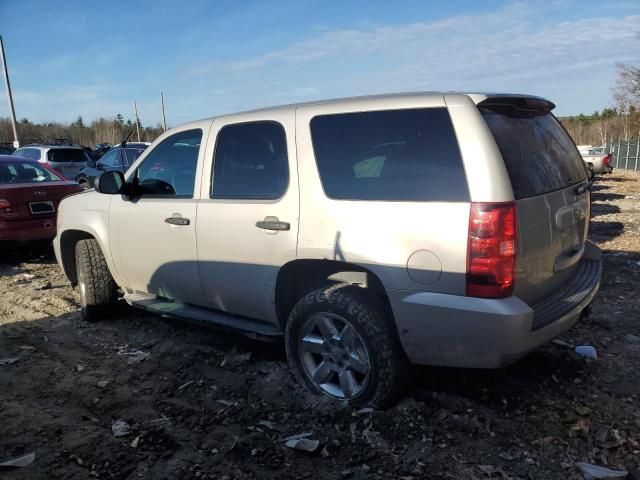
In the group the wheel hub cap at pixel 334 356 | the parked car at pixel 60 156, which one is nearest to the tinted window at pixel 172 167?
the wheel hub cap at pixel 334 356

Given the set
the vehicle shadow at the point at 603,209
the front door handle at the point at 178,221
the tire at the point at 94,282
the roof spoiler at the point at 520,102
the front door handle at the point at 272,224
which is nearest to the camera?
the roof spoiler at the point at 520,102

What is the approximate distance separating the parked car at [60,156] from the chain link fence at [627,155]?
84.9 feet

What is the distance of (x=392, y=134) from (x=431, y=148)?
28 cm

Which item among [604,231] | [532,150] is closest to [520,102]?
[532,150]

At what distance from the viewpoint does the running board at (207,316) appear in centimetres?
366

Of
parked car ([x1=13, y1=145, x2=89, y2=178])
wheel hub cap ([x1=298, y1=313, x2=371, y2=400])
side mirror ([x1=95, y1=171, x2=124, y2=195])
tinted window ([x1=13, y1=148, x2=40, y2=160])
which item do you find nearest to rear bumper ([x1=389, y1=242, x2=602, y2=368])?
wheel hub cap ([x1=298, y1=313, x2=371, y2=400])

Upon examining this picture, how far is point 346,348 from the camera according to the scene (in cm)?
322

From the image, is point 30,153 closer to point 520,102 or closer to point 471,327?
point 520,102

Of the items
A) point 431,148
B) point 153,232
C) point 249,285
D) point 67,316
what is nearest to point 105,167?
point 67,316

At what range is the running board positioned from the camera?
3662 mm

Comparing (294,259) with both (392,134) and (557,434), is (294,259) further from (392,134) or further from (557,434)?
(557,434)

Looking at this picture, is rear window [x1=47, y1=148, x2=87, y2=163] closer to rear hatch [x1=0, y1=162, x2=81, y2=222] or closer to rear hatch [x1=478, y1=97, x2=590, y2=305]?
rear hatch [x1=0, y1=162, x2=81, y2=222]

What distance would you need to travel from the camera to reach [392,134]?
3057 millimetres

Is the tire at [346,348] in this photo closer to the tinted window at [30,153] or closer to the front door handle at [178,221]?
A: the front door handle at [178,221]
